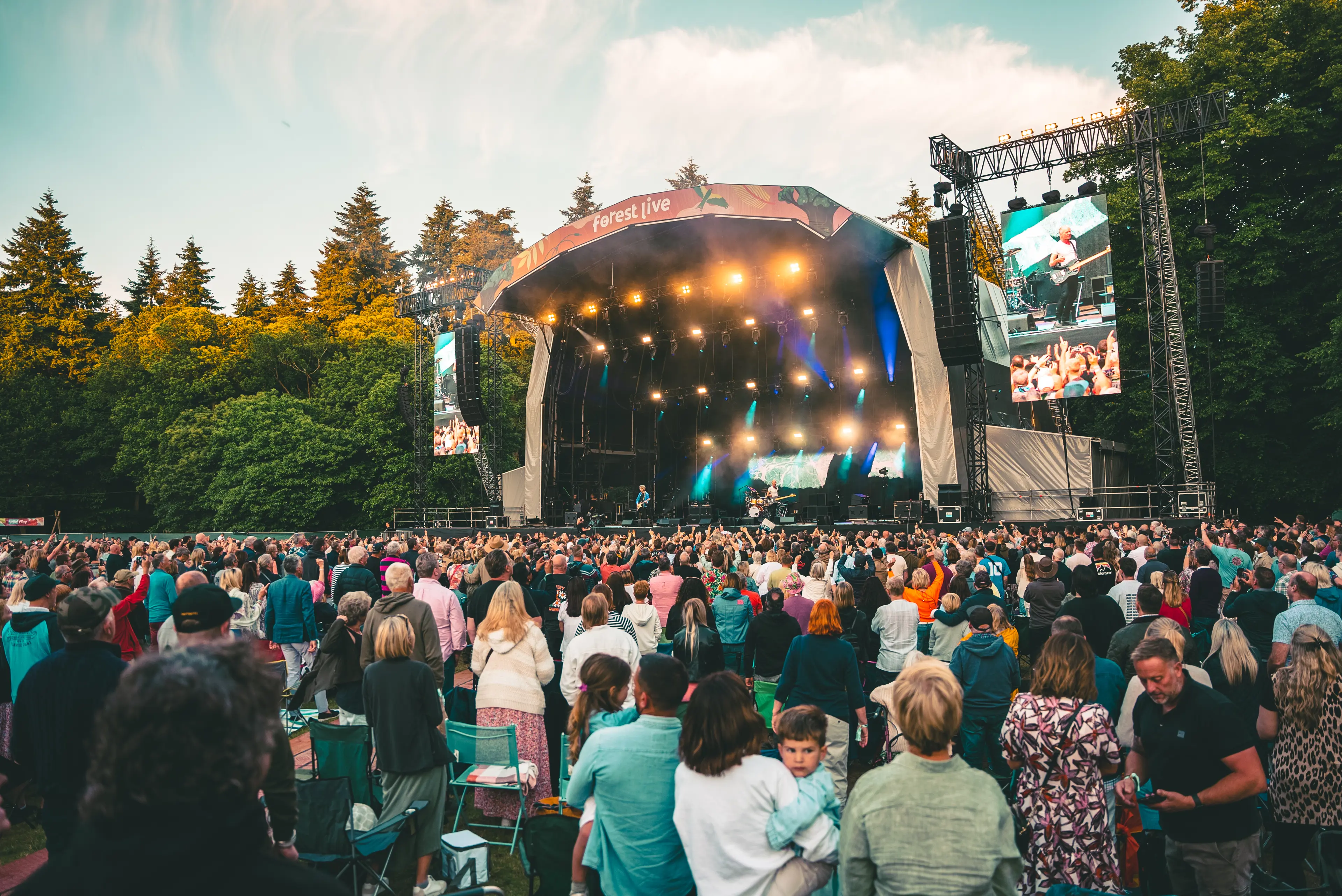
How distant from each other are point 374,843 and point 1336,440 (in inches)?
1024

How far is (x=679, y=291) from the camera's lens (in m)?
22.4

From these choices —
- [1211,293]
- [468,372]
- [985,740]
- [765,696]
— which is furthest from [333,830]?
[468,372]

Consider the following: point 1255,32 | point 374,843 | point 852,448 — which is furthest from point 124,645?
point 1255,32

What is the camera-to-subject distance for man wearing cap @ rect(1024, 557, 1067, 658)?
6.11 m

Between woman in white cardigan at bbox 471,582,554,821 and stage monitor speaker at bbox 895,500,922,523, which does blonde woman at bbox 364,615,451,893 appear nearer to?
woman in white cardigan at bbox 471,582,554,821

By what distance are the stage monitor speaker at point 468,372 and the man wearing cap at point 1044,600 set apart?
65.1 ft

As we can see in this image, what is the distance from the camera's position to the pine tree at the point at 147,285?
4359cm

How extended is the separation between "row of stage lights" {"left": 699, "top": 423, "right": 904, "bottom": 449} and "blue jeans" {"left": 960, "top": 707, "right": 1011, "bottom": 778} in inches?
838

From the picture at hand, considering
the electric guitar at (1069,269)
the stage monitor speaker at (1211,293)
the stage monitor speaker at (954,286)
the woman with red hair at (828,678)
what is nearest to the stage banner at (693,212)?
the stage monitor speaker at (954,286)

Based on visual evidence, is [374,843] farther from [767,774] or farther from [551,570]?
[551,570]

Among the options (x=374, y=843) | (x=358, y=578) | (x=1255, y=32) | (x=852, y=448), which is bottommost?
(x=374, y=843)

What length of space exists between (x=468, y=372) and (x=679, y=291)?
702 centimetres

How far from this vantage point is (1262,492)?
21.4 m

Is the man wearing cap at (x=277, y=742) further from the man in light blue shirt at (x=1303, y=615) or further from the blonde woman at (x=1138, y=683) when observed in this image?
the man in light blue shirt at (x=1303, y=615)
